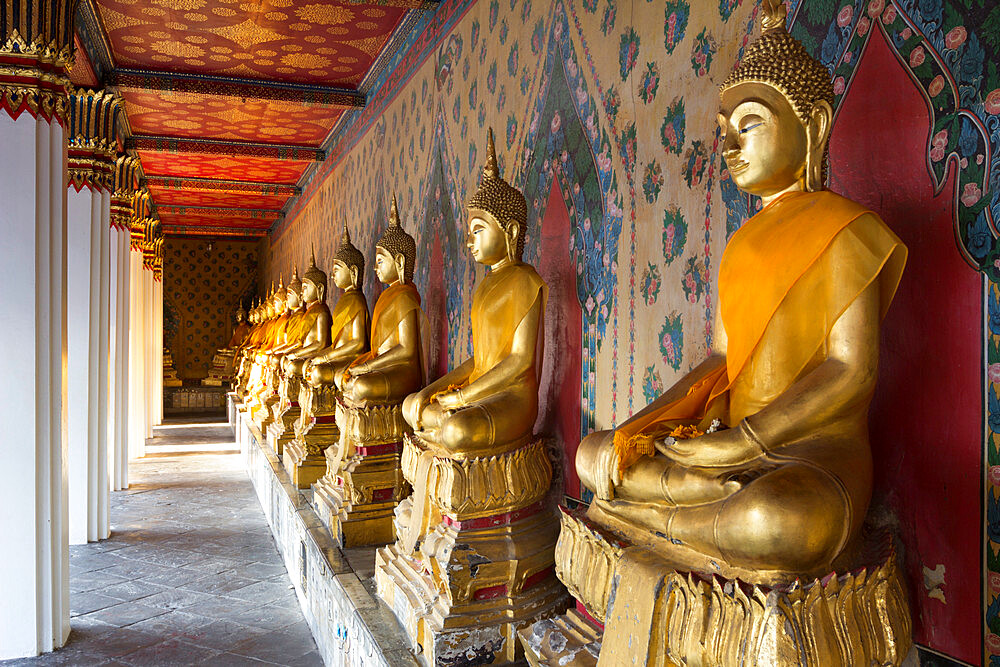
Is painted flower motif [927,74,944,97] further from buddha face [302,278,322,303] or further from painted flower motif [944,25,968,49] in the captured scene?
buddha face [302,278,322,303]

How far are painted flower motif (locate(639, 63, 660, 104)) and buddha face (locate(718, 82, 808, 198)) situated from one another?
0.95m

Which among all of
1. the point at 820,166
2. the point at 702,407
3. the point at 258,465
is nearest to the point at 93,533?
the point at 258,465

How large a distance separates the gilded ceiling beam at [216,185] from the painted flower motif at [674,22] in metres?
10.8

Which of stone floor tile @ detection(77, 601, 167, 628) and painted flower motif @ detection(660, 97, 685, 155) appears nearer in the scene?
painted flower motif @ detection(660, 97, 685, 155)

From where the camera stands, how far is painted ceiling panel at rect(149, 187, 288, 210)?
13594mm

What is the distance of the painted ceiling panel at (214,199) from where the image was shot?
13.6 m

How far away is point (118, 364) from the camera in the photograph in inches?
289

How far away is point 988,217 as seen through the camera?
4.99 feet

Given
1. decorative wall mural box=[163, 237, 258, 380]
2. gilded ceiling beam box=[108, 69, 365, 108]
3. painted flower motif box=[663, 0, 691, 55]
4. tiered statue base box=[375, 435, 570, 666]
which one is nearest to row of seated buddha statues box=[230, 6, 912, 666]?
tiered statue base box=[375, 435, 570, 666]

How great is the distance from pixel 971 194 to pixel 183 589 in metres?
4.71

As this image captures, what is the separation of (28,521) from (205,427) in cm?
1061

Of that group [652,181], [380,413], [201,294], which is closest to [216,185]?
[201,294]

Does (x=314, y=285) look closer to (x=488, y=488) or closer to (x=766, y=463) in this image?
(x=488, y=488)

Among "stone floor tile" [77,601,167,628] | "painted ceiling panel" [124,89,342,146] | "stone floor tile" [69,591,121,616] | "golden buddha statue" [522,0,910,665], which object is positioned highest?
"painted ceiling panel" [124,89,342,146]
